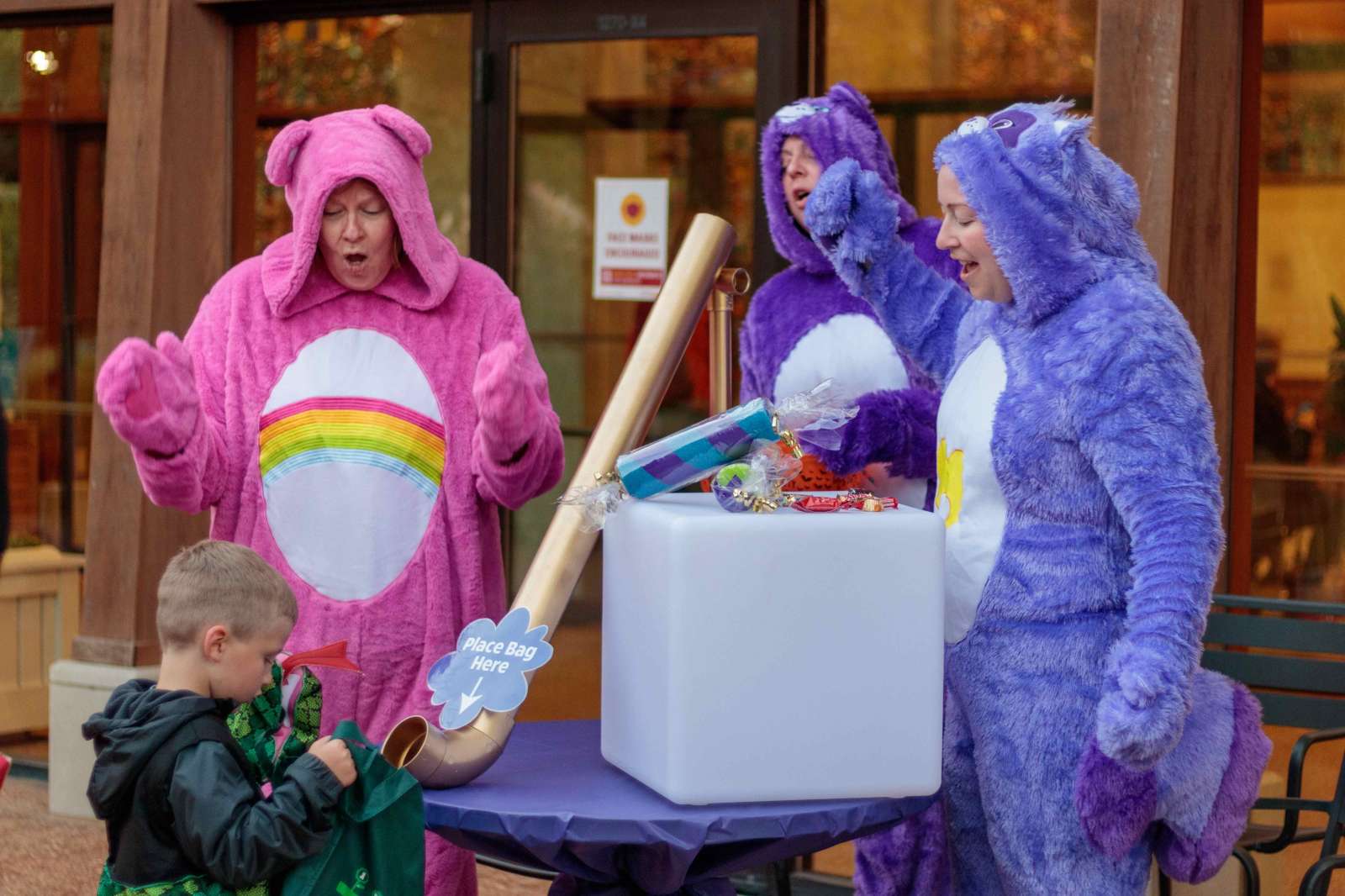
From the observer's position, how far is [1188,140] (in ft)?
11.7

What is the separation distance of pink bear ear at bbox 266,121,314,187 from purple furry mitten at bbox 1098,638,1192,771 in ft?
5.28

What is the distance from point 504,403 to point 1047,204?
0.84 m

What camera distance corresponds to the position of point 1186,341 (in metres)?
2.21

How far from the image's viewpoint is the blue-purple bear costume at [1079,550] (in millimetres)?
2113

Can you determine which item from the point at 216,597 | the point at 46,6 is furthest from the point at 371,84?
the point at 216,597

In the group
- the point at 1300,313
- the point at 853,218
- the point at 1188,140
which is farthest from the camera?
the point at 1300,313

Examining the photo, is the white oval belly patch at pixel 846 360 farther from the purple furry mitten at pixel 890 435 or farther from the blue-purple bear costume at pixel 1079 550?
the blue-purple bear costume at pixel 1079 550

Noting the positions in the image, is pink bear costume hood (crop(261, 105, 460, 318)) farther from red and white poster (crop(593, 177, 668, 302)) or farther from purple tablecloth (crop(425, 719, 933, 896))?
red and white poster (crop(593, 177, 668, 302))

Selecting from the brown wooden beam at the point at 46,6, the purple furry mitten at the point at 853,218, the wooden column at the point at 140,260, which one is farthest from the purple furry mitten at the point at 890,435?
the brown wooden beam at the point at 46,6

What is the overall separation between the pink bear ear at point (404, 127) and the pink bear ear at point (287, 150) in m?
0.12

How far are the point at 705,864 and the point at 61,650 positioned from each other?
13.5 feet

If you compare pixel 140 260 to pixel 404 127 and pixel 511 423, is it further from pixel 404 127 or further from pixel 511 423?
pixel 511 423

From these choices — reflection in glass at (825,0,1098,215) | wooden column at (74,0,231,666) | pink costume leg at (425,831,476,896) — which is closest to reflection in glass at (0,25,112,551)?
wooden column at (74,0,231,666)

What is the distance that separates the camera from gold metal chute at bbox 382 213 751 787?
2.12 meters
